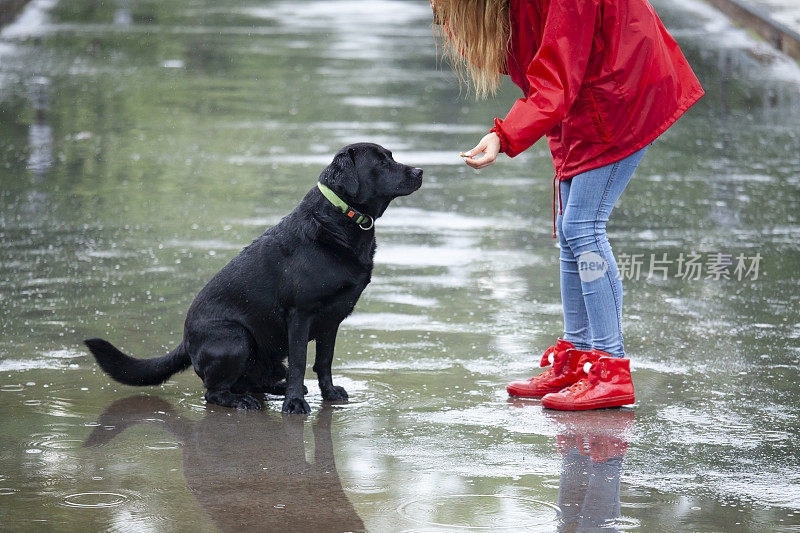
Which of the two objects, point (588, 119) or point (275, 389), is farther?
point (275, 389)

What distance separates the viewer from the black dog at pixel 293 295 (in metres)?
4.71

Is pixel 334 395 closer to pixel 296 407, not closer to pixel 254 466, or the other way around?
pixel 296 407

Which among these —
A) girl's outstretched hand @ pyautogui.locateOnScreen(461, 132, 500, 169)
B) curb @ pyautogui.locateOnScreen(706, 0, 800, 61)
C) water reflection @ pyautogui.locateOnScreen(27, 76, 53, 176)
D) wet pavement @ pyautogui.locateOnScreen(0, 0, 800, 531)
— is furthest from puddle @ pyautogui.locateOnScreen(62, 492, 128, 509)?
curb @ pyautogui.locateOnScreen(706, 0, 800, 61)

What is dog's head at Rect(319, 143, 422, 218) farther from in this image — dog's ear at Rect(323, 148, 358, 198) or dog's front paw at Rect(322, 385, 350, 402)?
dog's front paw at Rect(322, 385, 350, 402)

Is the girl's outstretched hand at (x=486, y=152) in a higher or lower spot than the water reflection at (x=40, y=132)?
higher

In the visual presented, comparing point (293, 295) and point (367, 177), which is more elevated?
point (367, 177)

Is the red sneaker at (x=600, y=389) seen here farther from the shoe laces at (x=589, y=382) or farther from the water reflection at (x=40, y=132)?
the water reflection at (x=40, y=132)

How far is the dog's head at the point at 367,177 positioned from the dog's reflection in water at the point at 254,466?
90 centimetres

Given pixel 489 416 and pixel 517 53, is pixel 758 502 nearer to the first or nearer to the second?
pixel 489 416

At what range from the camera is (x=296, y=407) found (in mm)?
4668

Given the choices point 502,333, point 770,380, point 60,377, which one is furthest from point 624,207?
point 60,377

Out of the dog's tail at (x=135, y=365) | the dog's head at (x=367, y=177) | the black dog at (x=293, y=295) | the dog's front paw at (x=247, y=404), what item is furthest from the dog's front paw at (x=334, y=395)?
the dog's head at (x=367, y=177)

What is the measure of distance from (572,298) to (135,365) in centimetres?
194

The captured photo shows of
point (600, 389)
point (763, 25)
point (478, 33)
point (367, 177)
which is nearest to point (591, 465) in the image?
point (600, 389)
